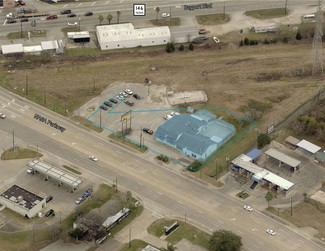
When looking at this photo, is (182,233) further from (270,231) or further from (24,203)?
(24,203)

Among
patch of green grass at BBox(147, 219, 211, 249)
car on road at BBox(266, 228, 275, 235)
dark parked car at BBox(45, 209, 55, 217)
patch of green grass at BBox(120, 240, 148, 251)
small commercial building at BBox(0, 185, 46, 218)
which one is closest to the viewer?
patch of green grass at BBox(120, 240, 148, 251)

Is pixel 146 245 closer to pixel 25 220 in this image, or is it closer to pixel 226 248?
pixel 226 248

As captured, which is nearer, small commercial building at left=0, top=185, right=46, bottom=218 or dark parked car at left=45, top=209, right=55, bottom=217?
small commercial building at left=0, top=185, right=46, bottom=218

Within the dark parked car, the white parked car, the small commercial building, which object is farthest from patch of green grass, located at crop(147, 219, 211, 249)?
the small commercial building

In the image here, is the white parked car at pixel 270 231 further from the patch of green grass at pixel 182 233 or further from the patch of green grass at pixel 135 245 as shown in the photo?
the patch of green grass at pixel 135 245

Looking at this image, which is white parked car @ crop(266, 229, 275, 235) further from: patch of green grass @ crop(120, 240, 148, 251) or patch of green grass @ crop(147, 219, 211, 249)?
patch of green grass @ crop(120, 240, 148, 251)

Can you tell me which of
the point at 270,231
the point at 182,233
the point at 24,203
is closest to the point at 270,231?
the point at 270,231

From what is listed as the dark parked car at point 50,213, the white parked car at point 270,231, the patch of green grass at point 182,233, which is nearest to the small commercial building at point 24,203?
the dark parked car at point 50,213

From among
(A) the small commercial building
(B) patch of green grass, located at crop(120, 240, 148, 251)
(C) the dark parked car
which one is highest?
(A) the small commercial building

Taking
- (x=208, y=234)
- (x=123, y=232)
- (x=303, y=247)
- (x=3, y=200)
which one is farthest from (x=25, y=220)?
(x=303, y=247)
